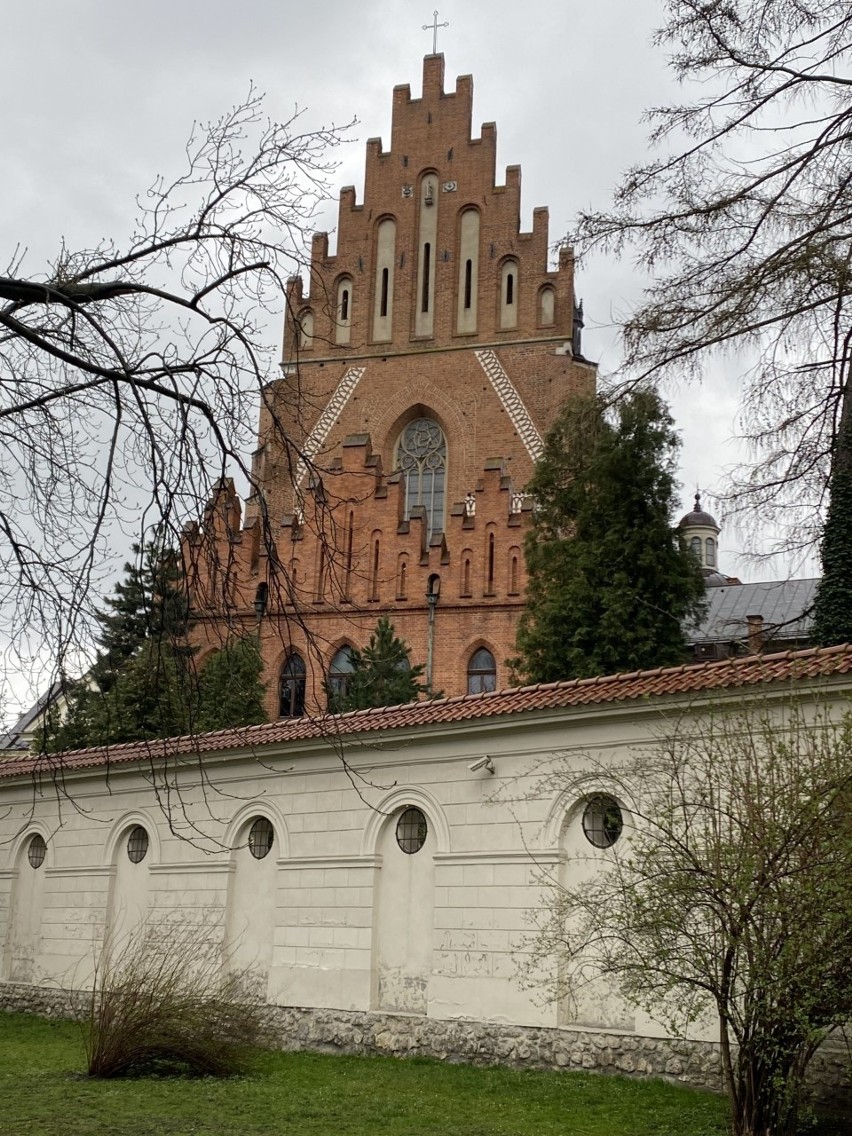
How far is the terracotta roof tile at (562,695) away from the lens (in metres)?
13.1

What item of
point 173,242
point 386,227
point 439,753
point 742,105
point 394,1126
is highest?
point 386,227

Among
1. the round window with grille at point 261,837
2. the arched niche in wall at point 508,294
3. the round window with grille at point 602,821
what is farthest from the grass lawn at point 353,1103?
the arched niche in wall at point 508,294

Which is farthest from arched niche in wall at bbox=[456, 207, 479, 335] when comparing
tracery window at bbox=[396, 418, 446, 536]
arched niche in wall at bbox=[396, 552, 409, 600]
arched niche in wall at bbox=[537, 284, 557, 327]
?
arched niche in wall at bbox=[396, 552, 409, 600]

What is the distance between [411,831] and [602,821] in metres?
2.75

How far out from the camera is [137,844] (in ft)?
66.0

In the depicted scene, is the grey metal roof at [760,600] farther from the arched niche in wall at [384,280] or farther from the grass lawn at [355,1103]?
the grass lawn at [355,1103]

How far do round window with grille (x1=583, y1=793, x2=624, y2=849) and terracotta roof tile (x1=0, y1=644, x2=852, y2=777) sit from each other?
43.0 inches

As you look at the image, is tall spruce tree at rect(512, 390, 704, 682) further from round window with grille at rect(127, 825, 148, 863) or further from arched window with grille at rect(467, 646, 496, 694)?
round window with grille at rect(127, 825, 148, 863)

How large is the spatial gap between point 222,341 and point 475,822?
9.14 metres

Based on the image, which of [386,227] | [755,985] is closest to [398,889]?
[755,985]

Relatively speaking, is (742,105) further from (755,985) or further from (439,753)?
(755,985)

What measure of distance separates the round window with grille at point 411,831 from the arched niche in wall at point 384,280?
87.0 ft

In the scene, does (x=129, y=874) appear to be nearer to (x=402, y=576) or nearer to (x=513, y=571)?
(x=402, y=576)

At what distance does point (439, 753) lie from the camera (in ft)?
53.2
